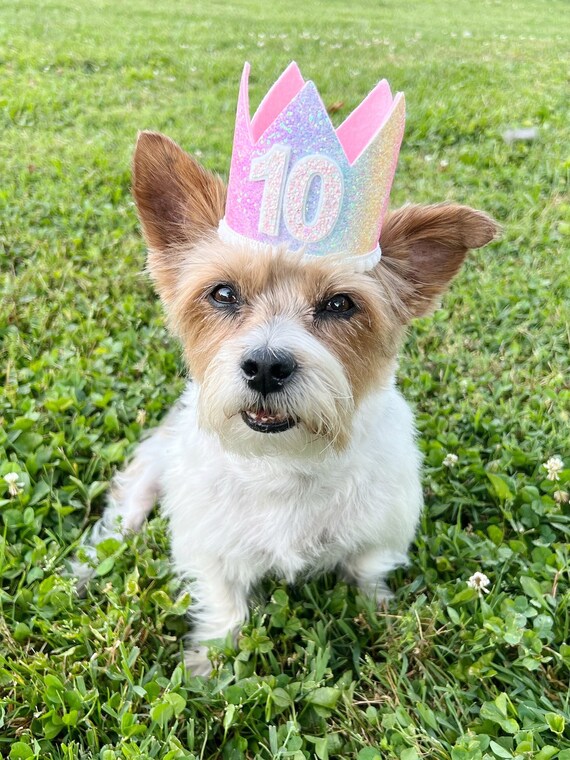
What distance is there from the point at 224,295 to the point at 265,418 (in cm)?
47

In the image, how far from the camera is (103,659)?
7.39 ft

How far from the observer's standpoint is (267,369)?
1.83 metres

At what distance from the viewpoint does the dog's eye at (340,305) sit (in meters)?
2.08

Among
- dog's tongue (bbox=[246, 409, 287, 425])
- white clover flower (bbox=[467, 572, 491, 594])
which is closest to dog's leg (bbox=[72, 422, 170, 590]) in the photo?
dog's tongue (bbox=[246, 409, 287, 425])

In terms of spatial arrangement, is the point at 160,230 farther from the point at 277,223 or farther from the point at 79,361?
the point at 79,361

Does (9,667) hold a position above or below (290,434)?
below

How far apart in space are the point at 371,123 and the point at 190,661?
2206mm

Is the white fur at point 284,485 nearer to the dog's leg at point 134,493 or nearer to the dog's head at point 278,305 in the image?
the dog's head at point 278,305

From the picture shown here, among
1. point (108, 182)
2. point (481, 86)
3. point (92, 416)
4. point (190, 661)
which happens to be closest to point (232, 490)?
point (190, 661)

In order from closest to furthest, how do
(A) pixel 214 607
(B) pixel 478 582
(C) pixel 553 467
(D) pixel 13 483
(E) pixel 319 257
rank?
(E) pixel 319 257, (B) pixel 478 582, (A) pixel 214 607, (D) pixel 13 483, (C) pixel 553 467

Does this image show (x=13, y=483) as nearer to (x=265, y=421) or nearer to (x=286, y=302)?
(x=265, y=421)

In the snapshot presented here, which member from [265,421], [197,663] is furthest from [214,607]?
[265,421]

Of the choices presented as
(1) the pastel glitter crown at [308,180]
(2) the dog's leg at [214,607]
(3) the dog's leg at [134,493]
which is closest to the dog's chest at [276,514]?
(2) the dog's leg at [214,607]

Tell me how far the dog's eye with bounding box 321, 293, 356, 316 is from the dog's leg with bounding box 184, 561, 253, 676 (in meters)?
1.15
